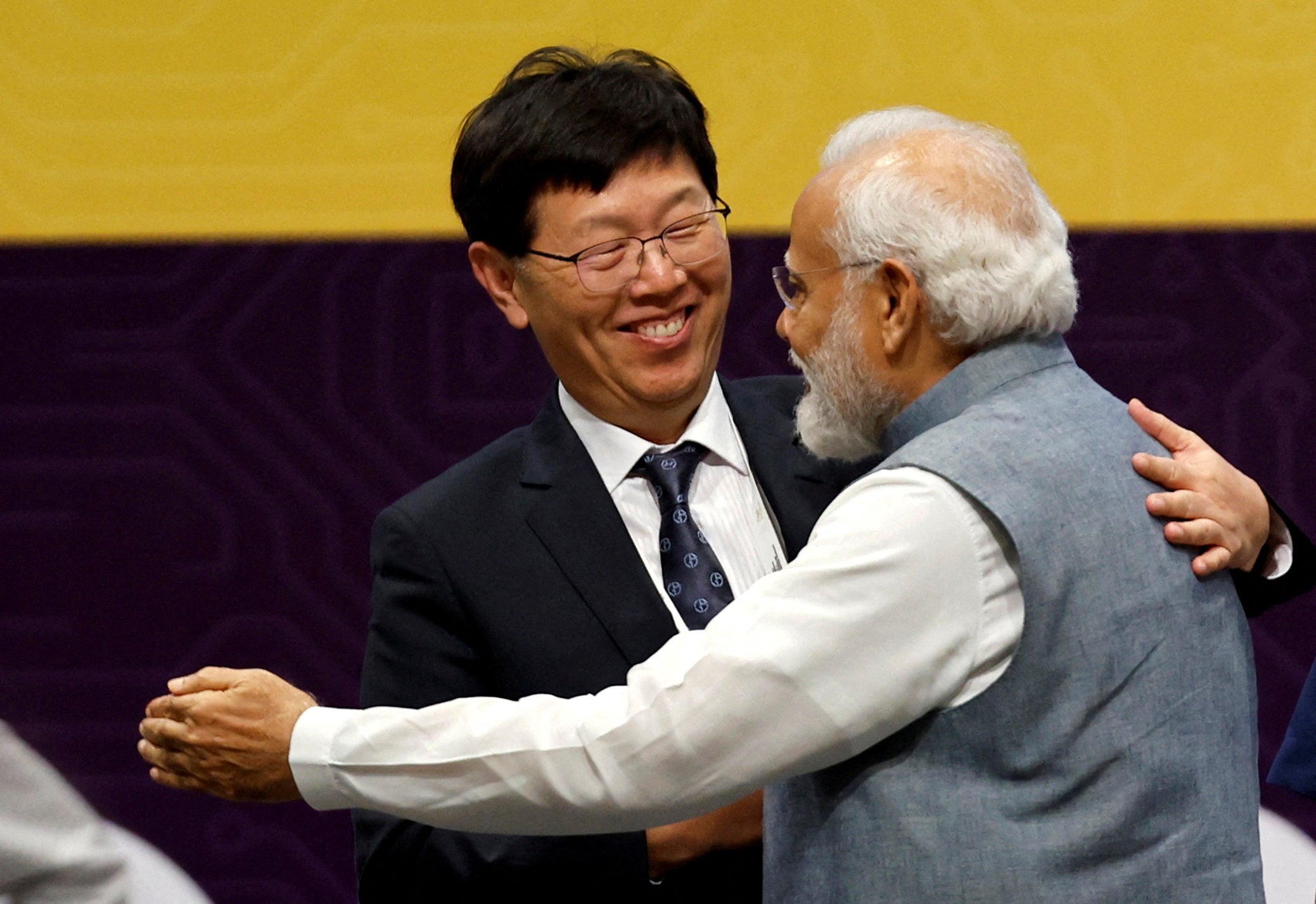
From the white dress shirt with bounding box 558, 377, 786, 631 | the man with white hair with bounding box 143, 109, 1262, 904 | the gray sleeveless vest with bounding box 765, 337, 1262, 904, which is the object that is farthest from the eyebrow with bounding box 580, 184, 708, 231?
the gray sleeveless vest with bounding box 765, 337, 1262, 904

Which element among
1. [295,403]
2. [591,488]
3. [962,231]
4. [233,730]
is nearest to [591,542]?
[591,488]

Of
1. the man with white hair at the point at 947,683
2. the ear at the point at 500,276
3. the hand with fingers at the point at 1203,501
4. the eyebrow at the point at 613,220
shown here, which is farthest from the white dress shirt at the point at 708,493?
the hand with fingers at the point at 1203,501

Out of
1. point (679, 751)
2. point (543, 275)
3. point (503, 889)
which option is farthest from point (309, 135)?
point (679, 751)

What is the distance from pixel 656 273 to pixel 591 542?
11.9 inches

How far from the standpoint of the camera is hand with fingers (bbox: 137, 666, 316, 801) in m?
1.34

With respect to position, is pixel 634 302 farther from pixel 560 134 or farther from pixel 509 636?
pixel 509 636

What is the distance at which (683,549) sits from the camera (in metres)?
1.60

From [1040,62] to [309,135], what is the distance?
47.2 inches

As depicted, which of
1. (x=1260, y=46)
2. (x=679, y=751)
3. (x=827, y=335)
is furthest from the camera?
(x=1260, y=46)

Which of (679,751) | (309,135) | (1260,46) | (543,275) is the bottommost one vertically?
(679,751)

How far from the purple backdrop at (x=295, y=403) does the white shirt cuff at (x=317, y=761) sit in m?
1.18

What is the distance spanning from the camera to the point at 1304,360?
8.03ft

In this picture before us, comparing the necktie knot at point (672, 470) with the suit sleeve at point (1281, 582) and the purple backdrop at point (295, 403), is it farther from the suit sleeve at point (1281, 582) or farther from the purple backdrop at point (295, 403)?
the purple backdrop at point (295, 403)

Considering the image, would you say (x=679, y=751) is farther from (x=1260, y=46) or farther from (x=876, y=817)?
(x=1260, y=46)
